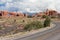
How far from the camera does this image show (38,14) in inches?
7190

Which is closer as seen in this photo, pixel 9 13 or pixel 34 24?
pixel 34 24

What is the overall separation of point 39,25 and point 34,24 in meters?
1.44

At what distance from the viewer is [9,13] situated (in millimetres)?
167750

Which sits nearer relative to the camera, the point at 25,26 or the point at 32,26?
the point at 32,26

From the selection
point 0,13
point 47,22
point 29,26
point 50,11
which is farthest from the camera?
point 50,11

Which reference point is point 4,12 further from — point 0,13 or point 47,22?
point 47,22

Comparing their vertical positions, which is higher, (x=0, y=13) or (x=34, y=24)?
(x=34, y=24)

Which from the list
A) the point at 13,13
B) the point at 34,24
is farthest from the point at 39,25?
the point at 13,13

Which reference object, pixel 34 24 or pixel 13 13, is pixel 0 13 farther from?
pixel 34 24

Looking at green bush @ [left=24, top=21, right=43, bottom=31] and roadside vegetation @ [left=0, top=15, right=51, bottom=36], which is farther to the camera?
green bush @ [left=24, top=21, right=43, bottom=31]

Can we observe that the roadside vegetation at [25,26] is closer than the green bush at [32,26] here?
Yes

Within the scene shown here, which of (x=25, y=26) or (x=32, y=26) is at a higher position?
(x=32, y=26)

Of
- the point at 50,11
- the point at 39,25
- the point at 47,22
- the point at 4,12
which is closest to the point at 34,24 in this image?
the point at 39,25

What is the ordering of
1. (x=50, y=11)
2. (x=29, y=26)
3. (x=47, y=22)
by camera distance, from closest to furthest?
(x=29, y=26), (x=47, y=22), (x=50, y=11)
